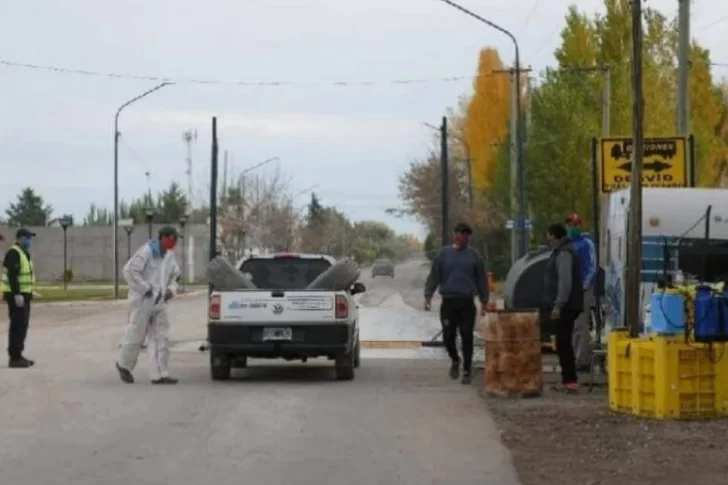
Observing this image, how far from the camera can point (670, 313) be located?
12.9 m

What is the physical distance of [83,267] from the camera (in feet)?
334

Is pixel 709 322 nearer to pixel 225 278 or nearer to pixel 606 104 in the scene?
pixel 225 278

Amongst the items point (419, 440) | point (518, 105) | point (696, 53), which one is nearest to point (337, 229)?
point (696, 53)

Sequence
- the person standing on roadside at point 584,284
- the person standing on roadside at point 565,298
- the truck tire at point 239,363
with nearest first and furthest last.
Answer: the person standing on roadside at point 565,298 < the person standing on roadside at point 584,284 < the truck tire at point 239,363

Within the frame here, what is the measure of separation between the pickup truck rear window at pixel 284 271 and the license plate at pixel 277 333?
1868 mm

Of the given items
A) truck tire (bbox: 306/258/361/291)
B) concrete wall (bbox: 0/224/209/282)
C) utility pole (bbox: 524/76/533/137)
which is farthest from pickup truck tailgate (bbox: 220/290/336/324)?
concrete wall (bbox: 0/224/209/282)

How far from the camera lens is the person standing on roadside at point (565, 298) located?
15.4 metres

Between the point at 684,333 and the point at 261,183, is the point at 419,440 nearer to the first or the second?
the point at 684,333

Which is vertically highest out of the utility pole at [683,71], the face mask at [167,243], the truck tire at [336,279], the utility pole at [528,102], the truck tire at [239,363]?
the utility pole at [528,102]

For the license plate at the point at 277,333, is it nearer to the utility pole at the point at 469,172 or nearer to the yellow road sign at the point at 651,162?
the yellow road sign at the point at 651,162

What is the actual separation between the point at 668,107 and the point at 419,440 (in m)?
30.9

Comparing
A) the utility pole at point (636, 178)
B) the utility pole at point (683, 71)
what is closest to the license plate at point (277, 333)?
the utility pole at point (636, 178)

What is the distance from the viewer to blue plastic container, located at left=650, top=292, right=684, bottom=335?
12.9m

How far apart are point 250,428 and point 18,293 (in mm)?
7862
